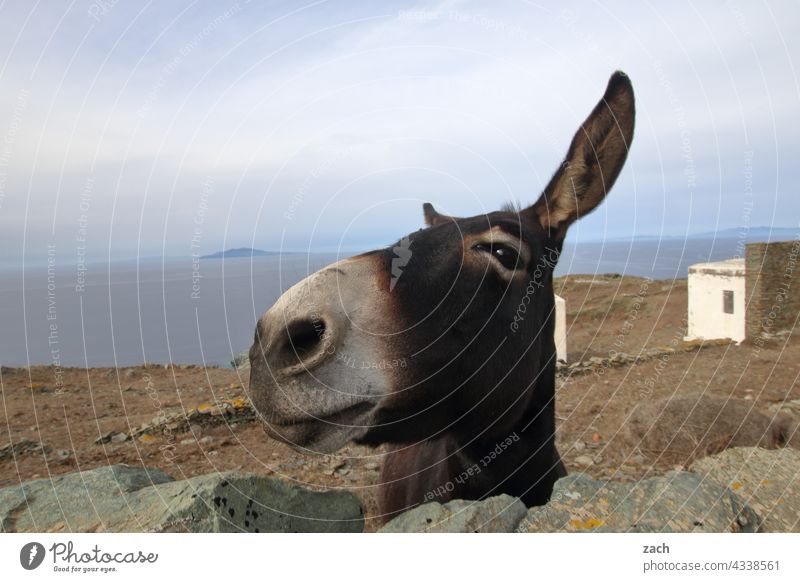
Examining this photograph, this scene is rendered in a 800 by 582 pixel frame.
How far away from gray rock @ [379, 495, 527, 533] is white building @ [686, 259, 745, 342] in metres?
9.39

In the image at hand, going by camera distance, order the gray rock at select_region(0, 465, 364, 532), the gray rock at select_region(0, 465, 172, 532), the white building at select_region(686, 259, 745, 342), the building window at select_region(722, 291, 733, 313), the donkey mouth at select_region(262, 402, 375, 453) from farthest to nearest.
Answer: the building window at select_region(722, 291, 733, 313) → the white building at select_region(686, 259, 745, 342) → the gray rock at select_region(0, 465, 172, 532) → the gray rock at select_region(0, 465, 364, 532) → the donkey mouth at select_region(262, 402, 375, 453)

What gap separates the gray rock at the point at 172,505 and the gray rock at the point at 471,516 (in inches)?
24.5

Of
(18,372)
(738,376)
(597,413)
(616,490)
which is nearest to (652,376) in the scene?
(738,376)

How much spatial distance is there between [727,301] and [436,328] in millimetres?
10441

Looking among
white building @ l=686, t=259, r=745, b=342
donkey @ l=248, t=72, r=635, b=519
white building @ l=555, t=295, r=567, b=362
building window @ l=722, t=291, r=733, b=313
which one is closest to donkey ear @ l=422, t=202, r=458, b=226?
donkey @ l=248, t=72, r=635, b=519

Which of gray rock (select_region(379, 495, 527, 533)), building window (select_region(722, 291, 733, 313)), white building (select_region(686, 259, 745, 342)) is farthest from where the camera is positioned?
building window (select_region(722, 291, 733, 313))

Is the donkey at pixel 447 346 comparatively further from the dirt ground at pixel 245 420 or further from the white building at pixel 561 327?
the white building at pixel 561 327

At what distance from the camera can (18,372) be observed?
9.14 metres

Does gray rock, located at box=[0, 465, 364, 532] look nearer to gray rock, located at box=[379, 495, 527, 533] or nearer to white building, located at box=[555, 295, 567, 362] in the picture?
gray rock, located at box=[379, 495, 527, 533]

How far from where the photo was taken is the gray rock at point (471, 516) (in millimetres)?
2490

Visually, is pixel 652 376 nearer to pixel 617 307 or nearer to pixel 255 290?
pixel 255 290

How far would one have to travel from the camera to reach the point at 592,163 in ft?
8.52

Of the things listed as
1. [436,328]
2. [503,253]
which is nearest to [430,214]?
[503,253]

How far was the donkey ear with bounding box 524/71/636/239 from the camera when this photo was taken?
100 inches
